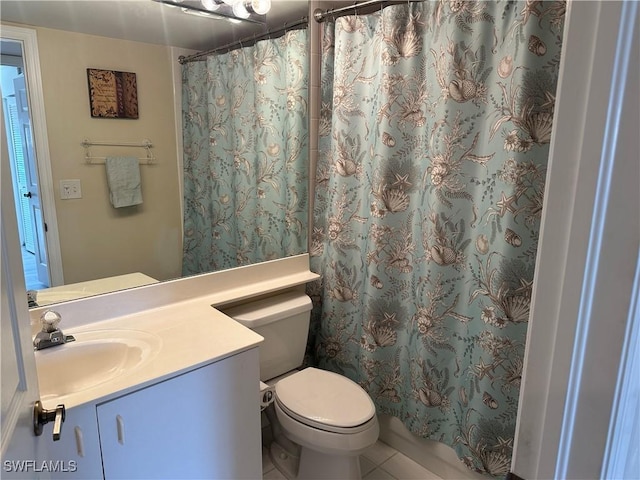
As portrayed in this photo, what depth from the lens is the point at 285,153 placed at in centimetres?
211

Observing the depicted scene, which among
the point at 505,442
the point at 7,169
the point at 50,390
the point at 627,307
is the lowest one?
the point at 505,442

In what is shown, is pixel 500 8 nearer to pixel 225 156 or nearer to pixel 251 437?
pixel 225 156

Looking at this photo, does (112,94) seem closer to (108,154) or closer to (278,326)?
(108,154)

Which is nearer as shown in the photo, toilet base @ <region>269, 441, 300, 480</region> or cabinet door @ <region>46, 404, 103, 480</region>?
cabinet door @ <region>46, 404, 103, 480</region>

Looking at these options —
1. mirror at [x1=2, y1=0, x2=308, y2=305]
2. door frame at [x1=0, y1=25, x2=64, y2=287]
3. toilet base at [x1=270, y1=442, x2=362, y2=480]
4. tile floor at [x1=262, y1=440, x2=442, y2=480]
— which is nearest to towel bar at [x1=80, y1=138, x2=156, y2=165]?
mirror at [x1=2, y1=0, x2=308, y2=305]

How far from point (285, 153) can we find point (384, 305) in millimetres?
877

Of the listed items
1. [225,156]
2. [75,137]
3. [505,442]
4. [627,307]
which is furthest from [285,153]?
[627,307]

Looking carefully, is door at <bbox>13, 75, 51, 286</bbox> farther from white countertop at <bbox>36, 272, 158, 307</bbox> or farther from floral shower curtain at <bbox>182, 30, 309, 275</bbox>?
floral shower curtain at <bbox>182, 30, 309, 275</bbox>

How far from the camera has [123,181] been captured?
1.60 meters

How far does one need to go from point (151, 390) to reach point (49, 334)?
1.33 ft

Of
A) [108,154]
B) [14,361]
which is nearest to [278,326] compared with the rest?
[108,154]

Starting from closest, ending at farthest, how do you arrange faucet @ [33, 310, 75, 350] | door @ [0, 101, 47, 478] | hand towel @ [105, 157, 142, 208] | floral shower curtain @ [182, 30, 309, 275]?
1. door @ [0, 101, 47, 478]
2. faucet @ [33, 310, 75, 350]
3. hand towel @ [105, 157, 142, 208]
4. floral shower curtain @ [182, 30, 309, 275]

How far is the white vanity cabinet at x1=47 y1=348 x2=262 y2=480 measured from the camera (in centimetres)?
113

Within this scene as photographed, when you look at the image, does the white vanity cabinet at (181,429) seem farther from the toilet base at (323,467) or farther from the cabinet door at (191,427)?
the toilet base at (323,467)
